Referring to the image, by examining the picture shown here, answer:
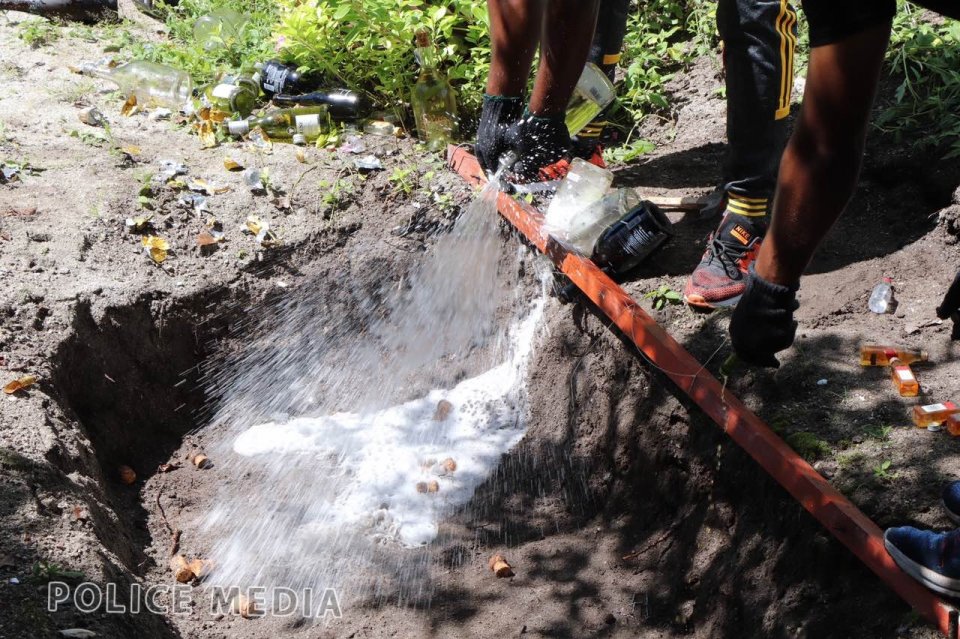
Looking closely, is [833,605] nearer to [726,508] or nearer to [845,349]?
[726,508]

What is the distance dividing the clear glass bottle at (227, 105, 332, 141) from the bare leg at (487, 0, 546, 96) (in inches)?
70.4

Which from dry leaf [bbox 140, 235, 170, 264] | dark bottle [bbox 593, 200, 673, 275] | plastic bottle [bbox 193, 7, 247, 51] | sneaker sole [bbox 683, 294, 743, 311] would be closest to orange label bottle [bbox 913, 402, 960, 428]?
sneaker sole [bbox 683, 294, 743, 311]

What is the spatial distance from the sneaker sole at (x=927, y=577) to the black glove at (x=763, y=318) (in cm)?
63

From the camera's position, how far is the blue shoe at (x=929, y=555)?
2.08 meters

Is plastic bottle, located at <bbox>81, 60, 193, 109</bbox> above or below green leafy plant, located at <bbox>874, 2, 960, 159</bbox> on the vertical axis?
below

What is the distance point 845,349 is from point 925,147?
1.37 meters

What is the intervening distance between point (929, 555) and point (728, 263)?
152 centimetres

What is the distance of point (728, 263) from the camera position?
3385 mm

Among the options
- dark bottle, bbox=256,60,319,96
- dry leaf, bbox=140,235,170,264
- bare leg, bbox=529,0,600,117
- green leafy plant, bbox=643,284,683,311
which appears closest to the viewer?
bare leg, bbox=529,0,600,117

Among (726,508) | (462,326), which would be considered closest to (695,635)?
(726,508)

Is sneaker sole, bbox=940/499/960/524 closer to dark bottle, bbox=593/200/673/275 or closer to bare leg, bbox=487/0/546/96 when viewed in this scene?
dark bottle, bbox=593/200/673/275

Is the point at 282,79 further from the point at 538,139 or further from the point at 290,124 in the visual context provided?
the point at 538,139

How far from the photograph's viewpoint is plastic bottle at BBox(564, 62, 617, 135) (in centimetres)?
411

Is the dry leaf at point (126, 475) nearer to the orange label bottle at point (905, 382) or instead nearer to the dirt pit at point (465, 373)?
the dirt pit at point (465, 373)
